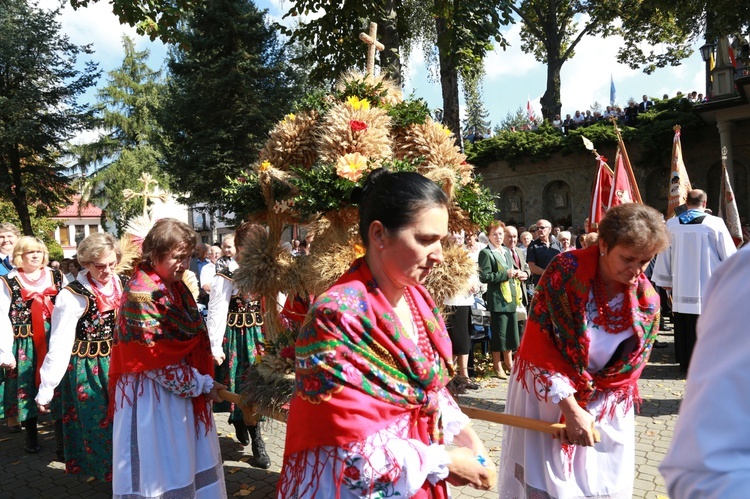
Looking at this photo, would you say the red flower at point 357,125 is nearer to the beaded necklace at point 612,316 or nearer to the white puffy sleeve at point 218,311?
the beaded necklace at point 612,316

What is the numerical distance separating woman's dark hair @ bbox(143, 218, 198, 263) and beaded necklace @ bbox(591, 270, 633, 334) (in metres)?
2.38

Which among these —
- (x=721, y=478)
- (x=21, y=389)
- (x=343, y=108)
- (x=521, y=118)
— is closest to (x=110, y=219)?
(x=21, y=389)

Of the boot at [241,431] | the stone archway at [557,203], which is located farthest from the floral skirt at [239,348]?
the stone archway at [557,203]

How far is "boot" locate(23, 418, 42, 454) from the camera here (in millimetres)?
5617

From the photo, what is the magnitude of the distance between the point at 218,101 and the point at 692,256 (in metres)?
16.2

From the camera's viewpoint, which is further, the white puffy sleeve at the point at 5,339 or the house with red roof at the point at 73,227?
the house with red roof at the point at 73,227

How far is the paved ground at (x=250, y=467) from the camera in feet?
14.6

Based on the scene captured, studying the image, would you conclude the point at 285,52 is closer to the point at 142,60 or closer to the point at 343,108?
the point at 142,60

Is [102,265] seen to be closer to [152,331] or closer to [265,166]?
[152,331]

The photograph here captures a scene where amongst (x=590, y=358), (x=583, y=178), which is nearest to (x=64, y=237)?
(x=583, y=178)

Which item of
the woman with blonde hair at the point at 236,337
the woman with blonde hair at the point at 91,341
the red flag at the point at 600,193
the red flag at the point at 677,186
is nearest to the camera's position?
the woman with blonde hair at the point at 91,341

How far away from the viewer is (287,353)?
3.07 meters

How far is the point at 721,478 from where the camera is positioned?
88 centimetres

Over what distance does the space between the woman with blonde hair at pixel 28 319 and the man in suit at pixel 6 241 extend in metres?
1.06
